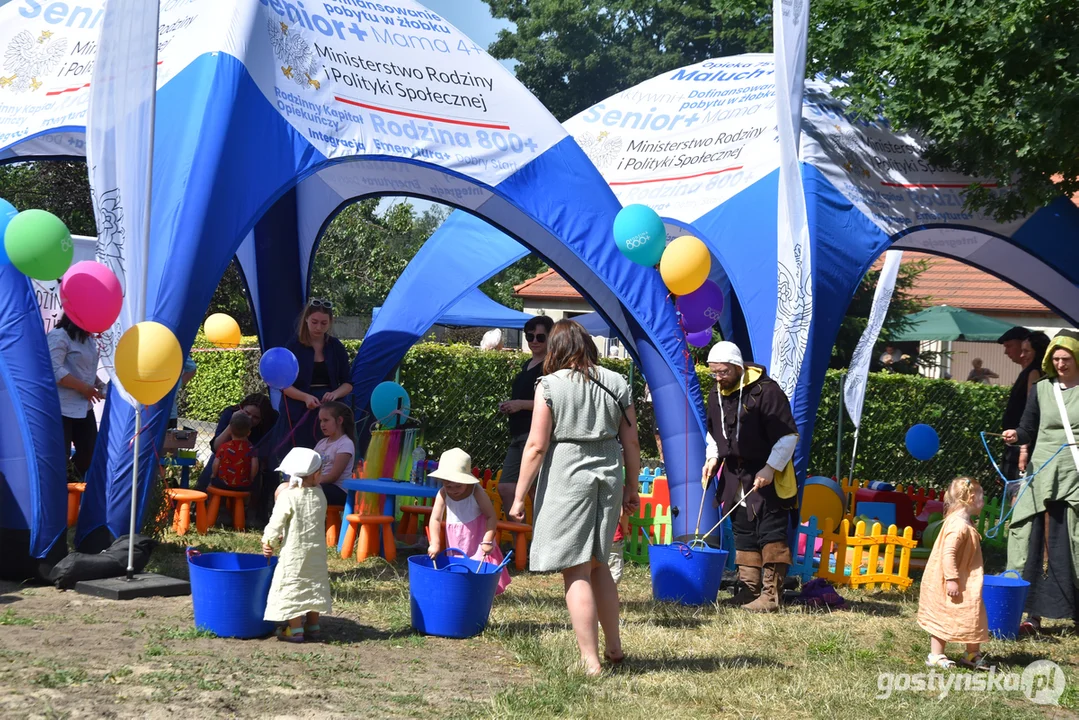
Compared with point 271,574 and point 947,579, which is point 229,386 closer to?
point 271,574

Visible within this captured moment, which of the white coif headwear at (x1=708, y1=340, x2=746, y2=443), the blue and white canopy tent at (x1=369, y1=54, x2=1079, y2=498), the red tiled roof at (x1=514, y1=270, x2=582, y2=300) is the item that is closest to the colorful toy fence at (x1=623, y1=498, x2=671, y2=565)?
the blue and white canopy tent at (x1=369, y1=54, x2=1079, y2=498)

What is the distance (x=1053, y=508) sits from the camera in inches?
250

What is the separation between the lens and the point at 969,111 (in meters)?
7.52

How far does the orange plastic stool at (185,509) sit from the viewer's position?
Result: 26.2 ft

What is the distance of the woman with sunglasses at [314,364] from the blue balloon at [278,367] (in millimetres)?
275

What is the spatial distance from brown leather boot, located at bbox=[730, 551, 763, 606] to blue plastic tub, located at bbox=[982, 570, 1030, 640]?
131 centimetres

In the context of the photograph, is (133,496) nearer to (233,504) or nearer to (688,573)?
(688,573)

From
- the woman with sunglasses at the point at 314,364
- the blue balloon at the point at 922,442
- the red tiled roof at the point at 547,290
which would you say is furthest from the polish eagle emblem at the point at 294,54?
the red tiled roof at the point at 547,290

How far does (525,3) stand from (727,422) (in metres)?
36.5

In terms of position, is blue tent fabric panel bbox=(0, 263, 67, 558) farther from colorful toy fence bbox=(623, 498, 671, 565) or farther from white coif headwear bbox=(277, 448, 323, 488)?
colorful toy fence bbox=(623, 498, 671, 565)

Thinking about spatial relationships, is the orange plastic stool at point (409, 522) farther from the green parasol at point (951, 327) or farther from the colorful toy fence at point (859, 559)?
the green parasol at point (951, 327)

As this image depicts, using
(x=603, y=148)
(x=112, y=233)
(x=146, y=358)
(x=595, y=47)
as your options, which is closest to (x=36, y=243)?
(x=112, y=233)

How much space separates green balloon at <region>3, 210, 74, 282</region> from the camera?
5477 millimetres

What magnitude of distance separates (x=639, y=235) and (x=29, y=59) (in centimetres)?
427
